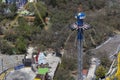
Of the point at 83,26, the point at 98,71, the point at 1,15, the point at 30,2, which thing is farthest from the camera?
the point at 30,2

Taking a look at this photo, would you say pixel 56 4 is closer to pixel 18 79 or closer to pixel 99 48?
pixel 99 48

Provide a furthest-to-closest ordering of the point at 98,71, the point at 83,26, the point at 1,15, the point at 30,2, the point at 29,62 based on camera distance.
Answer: the point at 30,2 → the point at 1,15 → the point at 29,62 → the point at 98,71 → the point at 83,26

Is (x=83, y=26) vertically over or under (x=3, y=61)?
over

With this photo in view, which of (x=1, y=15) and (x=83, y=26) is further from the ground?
(x=83, y=26)

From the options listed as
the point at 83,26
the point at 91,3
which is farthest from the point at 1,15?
the point at 83,26

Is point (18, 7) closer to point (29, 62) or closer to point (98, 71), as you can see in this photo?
point (29, 62)

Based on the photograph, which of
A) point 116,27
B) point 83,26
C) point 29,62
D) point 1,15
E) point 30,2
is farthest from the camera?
point 30,2

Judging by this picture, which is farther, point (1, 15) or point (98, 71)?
point (1, 15)

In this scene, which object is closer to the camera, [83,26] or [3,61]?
[83,26]

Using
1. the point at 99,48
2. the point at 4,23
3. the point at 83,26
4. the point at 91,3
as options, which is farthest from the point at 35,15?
the point at 83,26
